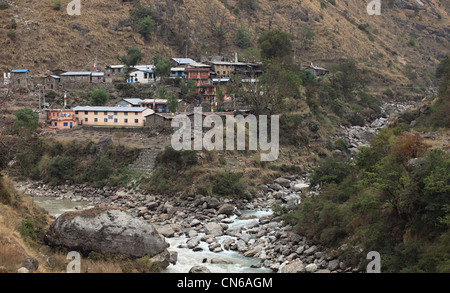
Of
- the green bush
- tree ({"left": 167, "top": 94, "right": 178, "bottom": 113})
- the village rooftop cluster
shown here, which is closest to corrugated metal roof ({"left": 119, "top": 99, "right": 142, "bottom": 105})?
the village rooftop cluster

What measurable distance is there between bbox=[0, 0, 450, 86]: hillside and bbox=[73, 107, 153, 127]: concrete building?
1641 cm

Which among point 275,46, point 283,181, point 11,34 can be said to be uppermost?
point 11,34

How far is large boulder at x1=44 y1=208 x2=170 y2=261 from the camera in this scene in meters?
20.5

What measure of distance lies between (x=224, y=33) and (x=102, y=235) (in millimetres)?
60097

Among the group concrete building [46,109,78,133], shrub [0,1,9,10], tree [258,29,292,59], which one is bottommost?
concrete building [46,109,78,133]

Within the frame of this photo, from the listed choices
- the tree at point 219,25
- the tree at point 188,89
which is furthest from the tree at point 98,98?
the tree at point 219,25

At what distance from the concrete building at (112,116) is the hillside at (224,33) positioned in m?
16.4

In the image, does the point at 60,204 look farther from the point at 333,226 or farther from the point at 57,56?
the point at 57,56

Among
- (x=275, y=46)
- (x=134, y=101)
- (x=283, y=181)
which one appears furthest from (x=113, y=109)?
(x=275, y=46)

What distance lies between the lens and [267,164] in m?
42.0

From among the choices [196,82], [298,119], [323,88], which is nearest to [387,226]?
[298,119]

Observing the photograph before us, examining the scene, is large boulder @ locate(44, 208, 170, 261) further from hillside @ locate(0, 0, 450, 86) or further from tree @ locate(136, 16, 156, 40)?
tree @ locate(136, 16, 156, 40)

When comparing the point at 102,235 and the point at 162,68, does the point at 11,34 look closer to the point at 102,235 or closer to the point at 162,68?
the point at 162,68

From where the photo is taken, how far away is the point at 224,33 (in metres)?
76.8
